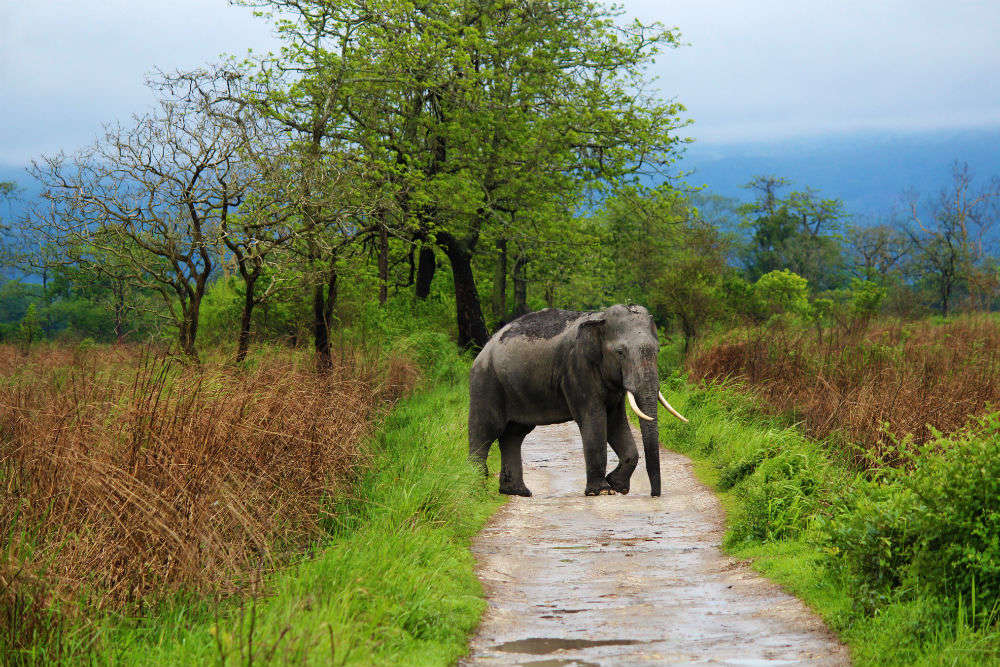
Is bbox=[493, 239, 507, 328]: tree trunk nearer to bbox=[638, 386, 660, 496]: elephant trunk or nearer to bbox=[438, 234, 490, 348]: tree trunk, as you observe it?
bbox=[438, 234, 490, 348]: tree trunk

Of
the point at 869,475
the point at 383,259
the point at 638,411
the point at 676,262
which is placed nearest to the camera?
the point at 638,411

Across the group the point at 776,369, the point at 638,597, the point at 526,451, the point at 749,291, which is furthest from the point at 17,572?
the point at 749,291

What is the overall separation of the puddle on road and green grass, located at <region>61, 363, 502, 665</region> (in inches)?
11.6

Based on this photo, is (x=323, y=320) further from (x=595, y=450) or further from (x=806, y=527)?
(x=806, y=527)

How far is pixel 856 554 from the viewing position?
6.52 meters

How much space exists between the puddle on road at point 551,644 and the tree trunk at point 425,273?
26.6 meters

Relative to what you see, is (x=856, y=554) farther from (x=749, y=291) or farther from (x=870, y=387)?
(x=749, y=291)

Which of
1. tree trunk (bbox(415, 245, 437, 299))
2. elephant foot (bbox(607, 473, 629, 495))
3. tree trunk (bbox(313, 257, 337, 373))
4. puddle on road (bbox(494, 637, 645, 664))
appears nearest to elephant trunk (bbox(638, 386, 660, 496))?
elephant foot (bbox(607, 473, 629, 495))

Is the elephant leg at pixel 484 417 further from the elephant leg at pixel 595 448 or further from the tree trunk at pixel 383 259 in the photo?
the tree trunk at pixel 383 259

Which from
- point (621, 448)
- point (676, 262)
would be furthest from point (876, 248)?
point (621, 448)

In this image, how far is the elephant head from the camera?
10.7m

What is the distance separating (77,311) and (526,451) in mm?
52691

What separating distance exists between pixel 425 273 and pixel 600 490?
22.1 meters

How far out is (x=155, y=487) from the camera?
23.2 ft
